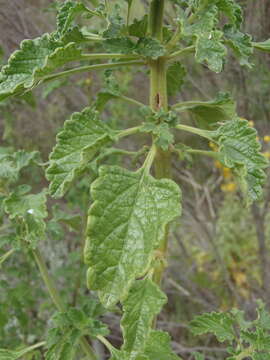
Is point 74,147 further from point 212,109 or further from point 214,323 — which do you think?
point 214,323

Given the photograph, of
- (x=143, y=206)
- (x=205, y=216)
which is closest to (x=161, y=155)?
(x=143, y=206)

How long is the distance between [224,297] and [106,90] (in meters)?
2.38

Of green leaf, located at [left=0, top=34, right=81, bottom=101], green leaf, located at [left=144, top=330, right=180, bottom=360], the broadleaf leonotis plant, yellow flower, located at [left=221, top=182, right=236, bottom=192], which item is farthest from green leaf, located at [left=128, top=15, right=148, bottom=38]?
yellow flower, located at [left=221, top=182, right=236, bottom=192]

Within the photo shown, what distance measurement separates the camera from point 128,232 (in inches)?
28.4

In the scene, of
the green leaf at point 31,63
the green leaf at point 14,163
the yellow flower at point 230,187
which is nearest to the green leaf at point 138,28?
the green leaf at point 31,63

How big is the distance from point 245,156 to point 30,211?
20.7 inches

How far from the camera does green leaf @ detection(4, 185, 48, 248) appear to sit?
103cm

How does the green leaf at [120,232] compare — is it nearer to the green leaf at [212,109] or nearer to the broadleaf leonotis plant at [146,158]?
the broadleaf leonotis plant at [146,158]

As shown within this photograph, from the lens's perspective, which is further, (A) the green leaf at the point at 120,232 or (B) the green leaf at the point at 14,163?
(B) the green leaf at the point at 14,163

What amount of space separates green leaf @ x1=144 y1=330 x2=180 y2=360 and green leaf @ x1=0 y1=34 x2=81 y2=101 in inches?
24.4

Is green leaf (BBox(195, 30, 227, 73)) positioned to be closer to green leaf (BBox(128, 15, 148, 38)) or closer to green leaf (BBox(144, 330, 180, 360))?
green leaf (BBox(128, 15, 148, 38))

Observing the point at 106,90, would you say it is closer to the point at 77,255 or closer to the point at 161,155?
the point at 161,155

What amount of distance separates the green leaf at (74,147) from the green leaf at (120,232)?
0.06 m

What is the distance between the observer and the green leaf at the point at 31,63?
0.80 metres
